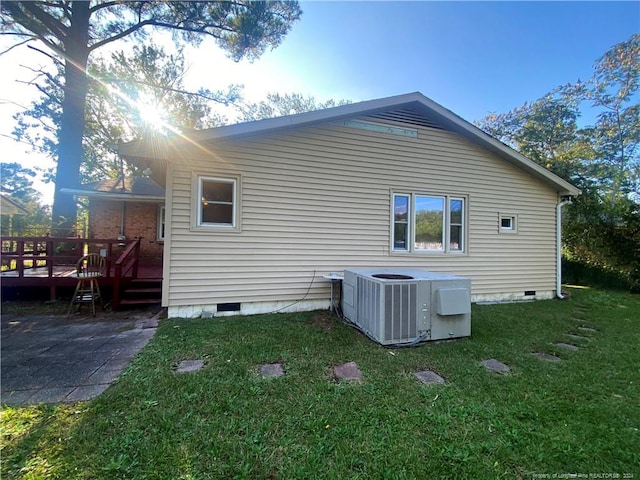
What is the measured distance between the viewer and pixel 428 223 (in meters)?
6.58

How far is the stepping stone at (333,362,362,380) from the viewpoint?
9.97 feet

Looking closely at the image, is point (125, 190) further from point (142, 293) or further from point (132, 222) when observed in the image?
point (142, 293)

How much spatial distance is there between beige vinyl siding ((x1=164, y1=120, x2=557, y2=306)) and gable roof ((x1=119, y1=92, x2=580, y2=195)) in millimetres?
206

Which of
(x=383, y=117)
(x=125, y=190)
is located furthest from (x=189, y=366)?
(x=125, y=190)

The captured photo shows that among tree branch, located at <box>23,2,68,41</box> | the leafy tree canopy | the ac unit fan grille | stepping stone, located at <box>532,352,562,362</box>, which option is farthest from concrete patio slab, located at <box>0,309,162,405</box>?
tree branch, located at <box>23,2,68,41</box>

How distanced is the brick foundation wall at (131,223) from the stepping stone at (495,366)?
32.1ft

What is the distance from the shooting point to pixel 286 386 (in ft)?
9.19

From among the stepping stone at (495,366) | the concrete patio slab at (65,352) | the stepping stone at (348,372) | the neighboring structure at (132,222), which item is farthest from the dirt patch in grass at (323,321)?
the neighboring structure at (132,222)

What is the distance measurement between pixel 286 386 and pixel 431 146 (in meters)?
5.95

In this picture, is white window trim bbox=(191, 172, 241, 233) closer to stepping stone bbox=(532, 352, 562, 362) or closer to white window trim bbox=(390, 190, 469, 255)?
white window trim bbox=(390, 190, 469, 255)

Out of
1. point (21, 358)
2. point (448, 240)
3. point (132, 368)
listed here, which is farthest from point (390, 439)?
point (448, 240)

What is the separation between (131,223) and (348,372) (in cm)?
987

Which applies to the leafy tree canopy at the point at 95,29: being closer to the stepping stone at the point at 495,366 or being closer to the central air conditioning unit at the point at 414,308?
the central air conditioning unit at the point at 414,308

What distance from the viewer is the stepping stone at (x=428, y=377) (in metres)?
3.01
